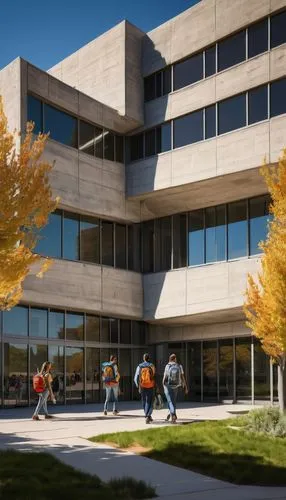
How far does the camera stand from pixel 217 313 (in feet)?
97.7

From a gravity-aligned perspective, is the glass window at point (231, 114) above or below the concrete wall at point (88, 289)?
above

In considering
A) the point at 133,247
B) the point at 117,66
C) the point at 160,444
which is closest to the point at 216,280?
the point at 133,247

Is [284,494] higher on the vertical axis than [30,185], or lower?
lower

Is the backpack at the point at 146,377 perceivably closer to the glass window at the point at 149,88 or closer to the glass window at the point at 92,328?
the glass window at the point at 92,328

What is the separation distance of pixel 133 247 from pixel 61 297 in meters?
5.59

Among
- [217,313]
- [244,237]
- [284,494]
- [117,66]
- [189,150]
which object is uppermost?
[117,66]

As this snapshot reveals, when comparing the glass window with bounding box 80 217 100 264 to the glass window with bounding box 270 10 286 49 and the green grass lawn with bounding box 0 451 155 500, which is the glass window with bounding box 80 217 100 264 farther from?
the green grass lawn with bounding box 0 451 155 500

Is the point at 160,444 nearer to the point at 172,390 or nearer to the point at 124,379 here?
the point at 172,390

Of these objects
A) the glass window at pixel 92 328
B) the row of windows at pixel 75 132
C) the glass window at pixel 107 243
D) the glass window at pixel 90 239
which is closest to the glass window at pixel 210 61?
the row of windows at pixel 75 132

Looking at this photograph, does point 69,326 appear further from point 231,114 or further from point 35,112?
point 231,114

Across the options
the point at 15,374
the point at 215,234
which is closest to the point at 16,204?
the point at 15,374

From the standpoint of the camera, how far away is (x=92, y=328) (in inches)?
1231

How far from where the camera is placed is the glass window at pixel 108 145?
32141 millimetres

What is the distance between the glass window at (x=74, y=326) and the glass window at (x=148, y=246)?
4.26 meters
